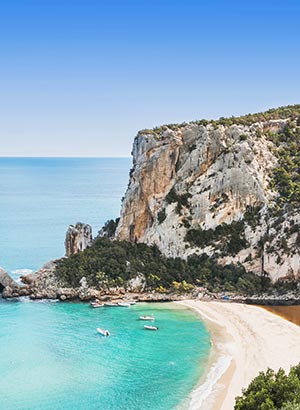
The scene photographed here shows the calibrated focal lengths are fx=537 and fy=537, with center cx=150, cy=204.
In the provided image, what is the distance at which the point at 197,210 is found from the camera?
50469mm

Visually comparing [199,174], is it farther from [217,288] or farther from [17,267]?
[17,267]

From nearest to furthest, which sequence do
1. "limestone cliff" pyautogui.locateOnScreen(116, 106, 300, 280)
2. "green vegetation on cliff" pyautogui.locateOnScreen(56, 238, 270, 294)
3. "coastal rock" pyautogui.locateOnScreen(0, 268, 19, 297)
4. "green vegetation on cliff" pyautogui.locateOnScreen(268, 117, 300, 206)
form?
1. "green vegetation on cliff" pyautogui.locateOnScreen(56, 238, 270, 294)
2. "coastal rock" pyautogui.locateOnScreen(0, 268, 19, 297)
3. "limestone cliff" pyautogui.locateOnScreen(116, 106, 300, 280)
4. "green vegetation on cliff" pyautogui.locateOnScreen(268, 117, 300, 206)

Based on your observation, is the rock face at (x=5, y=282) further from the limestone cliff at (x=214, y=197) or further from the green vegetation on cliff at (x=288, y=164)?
the green vegetation on cliff at (x=288, y=164)

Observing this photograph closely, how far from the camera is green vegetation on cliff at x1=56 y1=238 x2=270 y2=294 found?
45812 millimetres

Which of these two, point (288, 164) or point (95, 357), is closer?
point (95, 357)

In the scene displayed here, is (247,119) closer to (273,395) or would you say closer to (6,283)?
(6,283)

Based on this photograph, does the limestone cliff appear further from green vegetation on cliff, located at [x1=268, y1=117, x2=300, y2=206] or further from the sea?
the sea

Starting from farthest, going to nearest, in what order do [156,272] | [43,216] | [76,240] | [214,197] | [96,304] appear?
1. [43,216]
2. [76,240]
3. [214,197]
4. [156,272]
5. [96,304]

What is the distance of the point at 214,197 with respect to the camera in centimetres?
5028

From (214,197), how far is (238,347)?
1875 centimetres

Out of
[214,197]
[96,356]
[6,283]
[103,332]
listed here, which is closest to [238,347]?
[96,356]

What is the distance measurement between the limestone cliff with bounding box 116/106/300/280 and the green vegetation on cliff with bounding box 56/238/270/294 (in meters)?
1.16

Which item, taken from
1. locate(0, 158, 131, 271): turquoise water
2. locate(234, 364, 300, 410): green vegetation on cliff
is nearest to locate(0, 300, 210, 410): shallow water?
locate(234, 364, 300, 410): green vegetation on cliff

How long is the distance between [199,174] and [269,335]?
783 inches
